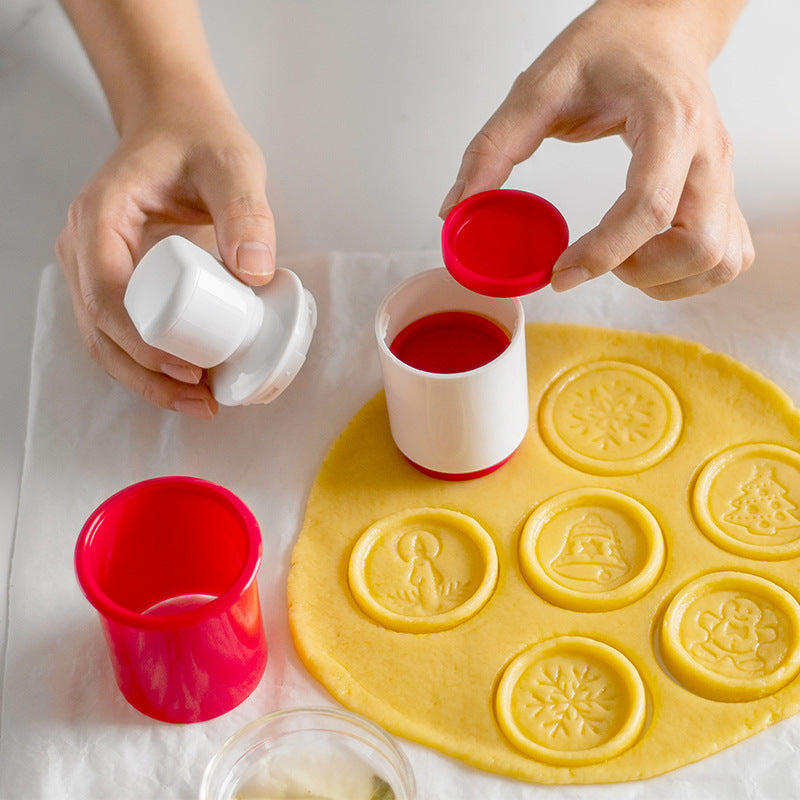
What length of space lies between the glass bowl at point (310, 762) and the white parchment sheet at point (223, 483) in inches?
1.6

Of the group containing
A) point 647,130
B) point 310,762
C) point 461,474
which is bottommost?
point 310,762

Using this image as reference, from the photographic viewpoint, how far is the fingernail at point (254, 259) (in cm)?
115

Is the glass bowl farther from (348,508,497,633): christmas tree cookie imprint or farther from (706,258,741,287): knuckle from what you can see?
(706,258,741,287): knuckle

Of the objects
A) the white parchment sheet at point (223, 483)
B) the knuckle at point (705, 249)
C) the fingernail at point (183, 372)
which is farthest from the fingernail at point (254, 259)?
the knuckle at point (705, 249)

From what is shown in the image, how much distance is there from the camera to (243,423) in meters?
1.33

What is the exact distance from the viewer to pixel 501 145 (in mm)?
1176

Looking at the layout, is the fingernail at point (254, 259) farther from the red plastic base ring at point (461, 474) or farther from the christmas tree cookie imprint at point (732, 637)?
the christmas tree cookie imprint at point (732, 637)

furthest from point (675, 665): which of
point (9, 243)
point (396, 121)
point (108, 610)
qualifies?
point (9, 243)

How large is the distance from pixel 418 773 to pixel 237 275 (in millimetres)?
525

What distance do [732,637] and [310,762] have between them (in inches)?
16.6

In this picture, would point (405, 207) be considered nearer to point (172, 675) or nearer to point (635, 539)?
point (635, 539)

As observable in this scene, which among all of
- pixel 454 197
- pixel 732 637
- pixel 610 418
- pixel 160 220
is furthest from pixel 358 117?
pixel 732 637

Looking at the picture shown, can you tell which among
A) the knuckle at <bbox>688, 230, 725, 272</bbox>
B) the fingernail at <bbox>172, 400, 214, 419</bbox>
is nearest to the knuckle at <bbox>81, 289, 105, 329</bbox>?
the fingernail at <bbox>172, 400, 214, 419</bbox>

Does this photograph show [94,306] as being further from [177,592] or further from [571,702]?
[571,702]
